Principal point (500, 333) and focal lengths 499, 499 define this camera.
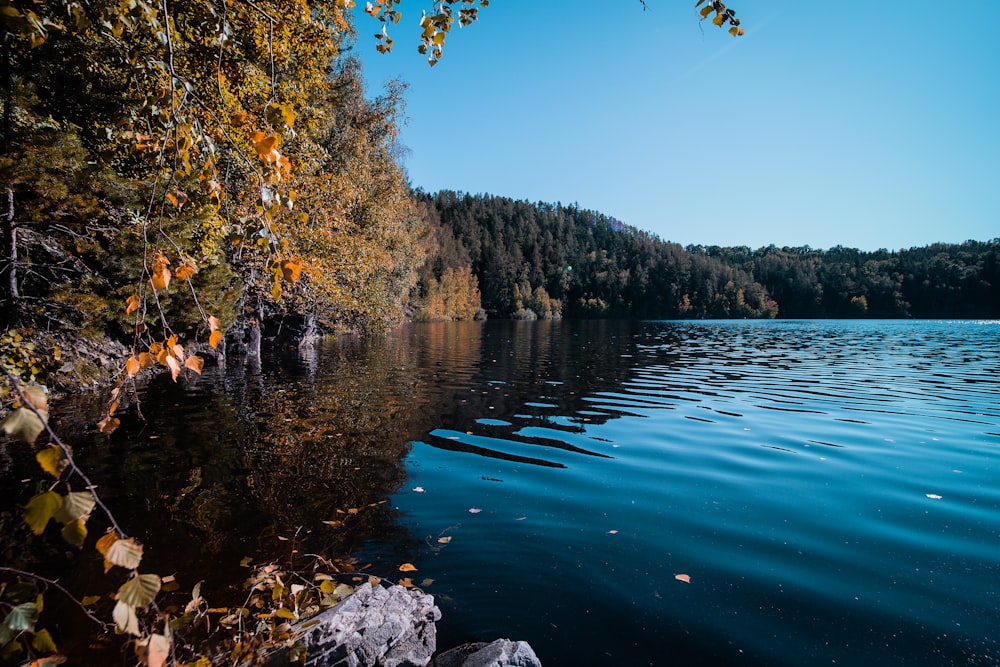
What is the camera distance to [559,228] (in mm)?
194750

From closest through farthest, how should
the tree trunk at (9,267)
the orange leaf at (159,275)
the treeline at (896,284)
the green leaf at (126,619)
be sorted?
1. the green leaf at (126,619)
2. the orange leaf at (159,275)
3. the tree trunk at (9,267)
4. the treeline at (896,284)

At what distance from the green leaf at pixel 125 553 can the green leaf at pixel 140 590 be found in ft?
0.17

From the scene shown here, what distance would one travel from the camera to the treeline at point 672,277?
127m

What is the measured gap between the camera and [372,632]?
3.72 meters

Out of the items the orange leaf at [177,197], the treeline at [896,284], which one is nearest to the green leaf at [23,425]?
the orange leaf at [177,197]

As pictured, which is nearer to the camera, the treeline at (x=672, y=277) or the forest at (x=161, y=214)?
the forest at (x=161, y=214)

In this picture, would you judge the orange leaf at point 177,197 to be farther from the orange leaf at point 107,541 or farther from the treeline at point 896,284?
the treeline at point 896,284

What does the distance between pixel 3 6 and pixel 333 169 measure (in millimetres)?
27813

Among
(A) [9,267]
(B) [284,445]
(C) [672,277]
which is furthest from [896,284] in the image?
(A) [9,267]

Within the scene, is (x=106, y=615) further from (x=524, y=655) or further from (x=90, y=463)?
(x=90, y=463)

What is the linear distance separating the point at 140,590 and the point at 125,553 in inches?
5.4

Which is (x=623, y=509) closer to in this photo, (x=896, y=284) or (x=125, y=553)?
(x=125, y=553)

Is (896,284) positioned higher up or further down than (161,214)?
higher up

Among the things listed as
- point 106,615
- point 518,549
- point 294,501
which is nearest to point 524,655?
point 518,549
